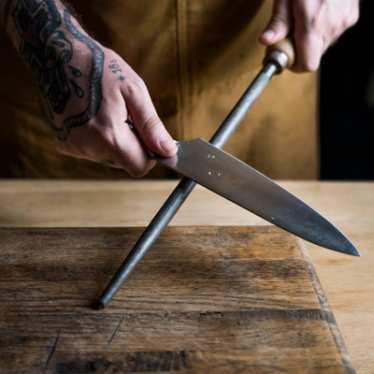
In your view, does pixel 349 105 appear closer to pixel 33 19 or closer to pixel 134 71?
pixel 134 71

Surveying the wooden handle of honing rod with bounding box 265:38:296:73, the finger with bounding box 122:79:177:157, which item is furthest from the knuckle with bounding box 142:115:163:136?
the wooden handle of honing rod with bounding box 265:38:296:73

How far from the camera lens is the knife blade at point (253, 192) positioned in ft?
2.52

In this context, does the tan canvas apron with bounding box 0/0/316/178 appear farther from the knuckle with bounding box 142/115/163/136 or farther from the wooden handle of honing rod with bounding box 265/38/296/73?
the knuckle with bounding box 142/115/163/136

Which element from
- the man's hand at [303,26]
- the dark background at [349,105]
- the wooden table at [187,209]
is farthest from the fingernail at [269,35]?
the dark background at [349,105]

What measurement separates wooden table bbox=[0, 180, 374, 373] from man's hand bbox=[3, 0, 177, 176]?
173 mm

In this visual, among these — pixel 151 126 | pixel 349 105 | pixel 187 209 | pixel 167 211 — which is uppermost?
pixel 151 126

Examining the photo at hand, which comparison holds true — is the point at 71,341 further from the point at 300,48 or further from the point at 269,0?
the point at 269,0

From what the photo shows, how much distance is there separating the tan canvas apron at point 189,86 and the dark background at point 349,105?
0.87 metres

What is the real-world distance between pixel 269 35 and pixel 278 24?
0.11ft

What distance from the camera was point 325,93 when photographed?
2383mm

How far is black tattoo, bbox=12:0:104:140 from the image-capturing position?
2.63 ft

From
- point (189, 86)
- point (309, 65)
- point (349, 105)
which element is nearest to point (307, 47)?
point (309, 65)

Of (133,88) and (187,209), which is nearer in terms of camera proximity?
(133,88)

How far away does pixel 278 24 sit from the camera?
39.8 inches
